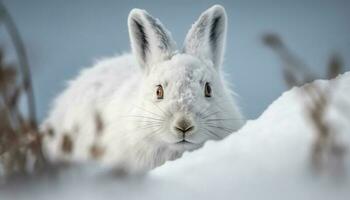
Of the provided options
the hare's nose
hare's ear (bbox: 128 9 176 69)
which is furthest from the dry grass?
hare's ear (bbox: 128 9 176 69)

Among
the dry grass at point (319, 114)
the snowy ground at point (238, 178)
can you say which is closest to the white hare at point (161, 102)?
the snowy ground at point (238, 178)

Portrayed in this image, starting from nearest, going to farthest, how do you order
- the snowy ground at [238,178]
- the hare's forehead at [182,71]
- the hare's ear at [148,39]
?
the snowy ground at [238,178], the hare's forehead at [182,71], the hare's ear at [148,39]

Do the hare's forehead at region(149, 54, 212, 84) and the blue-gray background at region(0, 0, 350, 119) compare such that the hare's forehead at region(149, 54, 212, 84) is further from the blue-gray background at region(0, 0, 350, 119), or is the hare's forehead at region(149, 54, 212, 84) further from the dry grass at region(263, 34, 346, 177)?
the blue-gray background at region(0, 0, 350, 119)

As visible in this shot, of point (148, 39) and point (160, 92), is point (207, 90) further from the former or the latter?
point (148, 39)

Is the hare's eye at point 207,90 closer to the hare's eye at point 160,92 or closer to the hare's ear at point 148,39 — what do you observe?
the hare's eye at point 160,92

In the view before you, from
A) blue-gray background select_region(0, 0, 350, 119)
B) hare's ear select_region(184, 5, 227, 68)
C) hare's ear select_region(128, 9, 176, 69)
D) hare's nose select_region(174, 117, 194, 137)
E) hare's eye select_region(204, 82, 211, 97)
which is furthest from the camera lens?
blue-gray background select_region(0, 0, 350, 119)

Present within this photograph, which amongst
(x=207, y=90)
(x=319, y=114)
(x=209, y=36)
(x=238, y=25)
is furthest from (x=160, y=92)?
(x=238, y=25)

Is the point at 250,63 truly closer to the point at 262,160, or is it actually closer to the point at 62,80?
the point at 62,80
